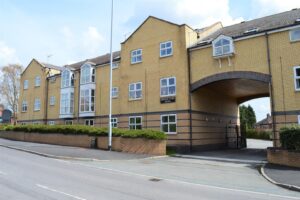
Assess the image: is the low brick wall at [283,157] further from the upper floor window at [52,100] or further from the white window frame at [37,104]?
the white window frame at [37,104]

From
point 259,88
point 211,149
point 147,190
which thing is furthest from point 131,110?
point 147,190

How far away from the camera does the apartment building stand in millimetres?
20062

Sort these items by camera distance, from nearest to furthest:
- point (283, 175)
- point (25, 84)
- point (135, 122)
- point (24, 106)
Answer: point (283, 175) → point (135, 122) → point (24, 106) → point (25, 84)

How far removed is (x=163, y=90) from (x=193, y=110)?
10.6ft

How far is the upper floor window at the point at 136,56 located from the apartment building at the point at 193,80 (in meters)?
0.10

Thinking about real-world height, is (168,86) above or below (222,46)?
below

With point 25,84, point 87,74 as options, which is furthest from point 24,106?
point 87,74

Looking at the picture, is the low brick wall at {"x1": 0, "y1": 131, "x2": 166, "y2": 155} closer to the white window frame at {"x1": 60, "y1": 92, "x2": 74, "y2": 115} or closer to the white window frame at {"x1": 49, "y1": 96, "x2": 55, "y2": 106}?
the white window frame at {"x1": 60, "y1": 92, "x2": 74, "y2": 115}

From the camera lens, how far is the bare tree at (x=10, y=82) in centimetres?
5697

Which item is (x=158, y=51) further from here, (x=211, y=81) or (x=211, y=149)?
(x=211, y=149)

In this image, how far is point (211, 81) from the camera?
22906mm

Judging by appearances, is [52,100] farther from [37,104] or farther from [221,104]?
[221,104]

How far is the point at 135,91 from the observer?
91.0 feet

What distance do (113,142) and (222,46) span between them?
433 inches
